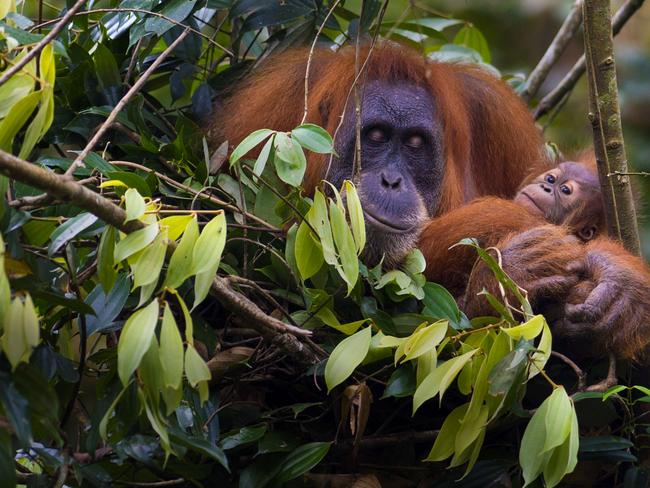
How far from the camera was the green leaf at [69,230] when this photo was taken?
2.01 metres

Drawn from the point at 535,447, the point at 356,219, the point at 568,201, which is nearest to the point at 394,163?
the point at 568,201

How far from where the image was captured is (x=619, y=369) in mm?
2771

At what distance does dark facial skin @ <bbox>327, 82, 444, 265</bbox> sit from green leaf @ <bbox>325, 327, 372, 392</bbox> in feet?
2.42

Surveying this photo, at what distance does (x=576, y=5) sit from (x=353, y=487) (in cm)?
233

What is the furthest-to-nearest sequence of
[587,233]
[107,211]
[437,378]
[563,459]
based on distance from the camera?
[587,233]
[437,378]
[563,459]
[107,211]

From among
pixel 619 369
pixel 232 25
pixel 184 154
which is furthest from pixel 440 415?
pixel 232 25

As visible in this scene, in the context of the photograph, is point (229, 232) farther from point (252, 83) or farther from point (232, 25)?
point (232, 25)

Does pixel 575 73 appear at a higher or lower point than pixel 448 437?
higher

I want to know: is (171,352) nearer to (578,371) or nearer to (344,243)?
(344,243)

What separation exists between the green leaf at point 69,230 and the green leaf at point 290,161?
1.48 feet

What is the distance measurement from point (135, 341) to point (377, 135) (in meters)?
1.61

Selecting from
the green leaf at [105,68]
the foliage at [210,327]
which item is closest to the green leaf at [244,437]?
the foliage at [210,327]

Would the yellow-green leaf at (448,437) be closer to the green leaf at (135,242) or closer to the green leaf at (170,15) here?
the green leaf at (135,242)

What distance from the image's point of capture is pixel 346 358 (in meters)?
2.25
